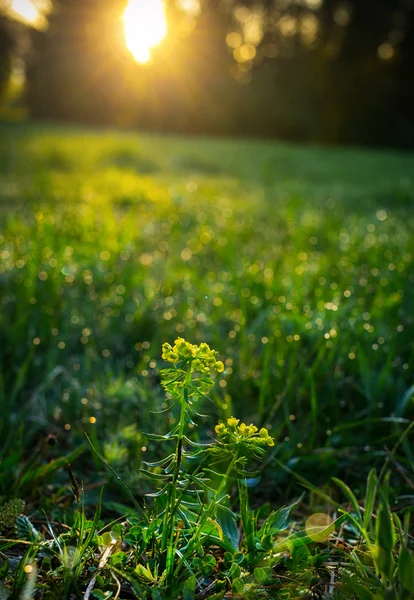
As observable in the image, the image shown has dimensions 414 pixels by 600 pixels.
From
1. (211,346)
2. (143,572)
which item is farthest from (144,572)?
(211,346)

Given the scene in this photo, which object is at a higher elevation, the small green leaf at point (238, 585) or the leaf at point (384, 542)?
the leaf at point (384, 542)

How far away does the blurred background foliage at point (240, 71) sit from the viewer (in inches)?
822

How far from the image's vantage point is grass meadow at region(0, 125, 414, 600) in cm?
146

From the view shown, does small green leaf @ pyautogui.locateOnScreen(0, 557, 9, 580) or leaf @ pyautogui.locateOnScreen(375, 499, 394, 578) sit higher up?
leaf @ pyautogui.locateOnScreen(375, 499, 394, 578)

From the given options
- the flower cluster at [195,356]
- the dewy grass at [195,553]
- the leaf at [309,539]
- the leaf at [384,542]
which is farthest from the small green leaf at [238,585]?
the flower cluster at [195,356]

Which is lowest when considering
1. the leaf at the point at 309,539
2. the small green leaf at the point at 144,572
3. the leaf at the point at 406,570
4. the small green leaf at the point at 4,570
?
the small green leaf at the point at 4,570

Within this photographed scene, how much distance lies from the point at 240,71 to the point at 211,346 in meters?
23.3

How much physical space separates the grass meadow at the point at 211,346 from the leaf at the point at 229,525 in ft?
0.46

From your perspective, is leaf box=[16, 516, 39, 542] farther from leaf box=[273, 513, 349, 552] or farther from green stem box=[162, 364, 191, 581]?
leaf box=[273, 513, 349, 552]

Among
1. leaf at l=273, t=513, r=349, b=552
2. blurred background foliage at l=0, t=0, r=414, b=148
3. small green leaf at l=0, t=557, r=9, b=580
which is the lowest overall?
small green leaf at l=0, t=557, r=9, b=580

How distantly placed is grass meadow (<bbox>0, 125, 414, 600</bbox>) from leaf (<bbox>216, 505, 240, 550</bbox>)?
0.46 feet

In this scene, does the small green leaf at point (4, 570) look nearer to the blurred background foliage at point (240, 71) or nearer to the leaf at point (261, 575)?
the leaf at point (261, 575)

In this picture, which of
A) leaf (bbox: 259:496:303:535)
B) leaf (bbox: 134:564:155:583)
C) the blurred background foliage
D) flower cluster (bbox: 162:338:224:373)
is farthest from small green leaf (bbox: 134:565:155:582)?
the blurred background foliage

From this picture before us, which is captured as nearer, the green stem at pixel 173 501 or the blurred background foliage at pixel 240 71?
the green stem at pixel 173 501
